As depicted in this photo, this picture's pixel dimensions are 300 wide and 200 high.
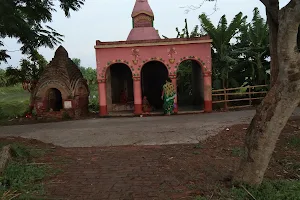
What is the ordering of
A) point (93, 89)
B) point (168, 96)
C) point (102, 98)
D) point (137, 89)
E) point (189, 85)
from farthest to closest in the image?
point (93, 89)
point (189, 85)
point (102, 98)
point (137, 89)
point (168, 96)

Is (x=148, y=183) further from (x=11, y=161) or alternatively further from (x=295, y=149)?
(x=295, y=149)

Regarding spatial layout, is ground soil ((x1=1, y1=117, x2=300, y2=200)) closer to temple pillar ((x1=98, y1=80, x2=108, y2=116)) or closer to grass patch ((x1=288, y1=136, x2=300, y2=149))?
grass patch ((x1=288, y1=136, x2=300, y2=149))

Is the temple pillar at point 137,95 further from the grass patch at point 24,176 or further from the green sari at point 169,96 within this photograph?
the grass patch at point 24,176

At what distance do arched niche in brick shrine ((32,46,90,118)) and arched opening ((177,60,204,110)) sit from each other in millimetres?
5589

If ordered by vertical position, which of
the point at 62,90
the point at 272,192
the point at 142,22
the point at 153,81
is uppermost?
the point at 142,22

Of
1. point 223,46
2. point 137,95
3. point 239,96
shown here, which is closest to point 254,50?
point 223,46

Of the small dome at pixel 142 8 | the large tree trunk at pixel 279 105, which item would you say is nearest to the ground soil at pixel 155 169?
the large tree trunk at pixel 279 105

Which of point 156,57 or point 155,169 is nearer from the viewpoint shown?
point 155,169

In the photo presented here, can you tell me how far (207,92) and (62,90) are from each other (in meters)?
6.98

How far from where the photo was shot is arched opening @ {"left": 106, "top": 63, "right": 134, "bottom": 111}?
16.2 metres

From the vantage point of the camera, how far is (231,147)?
6914mm

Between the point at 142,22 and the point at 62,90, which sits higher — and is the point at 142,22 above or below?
above

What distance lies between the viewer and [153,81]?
18594mm

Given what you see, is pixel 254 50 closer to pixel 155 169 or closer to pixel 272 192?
pixel 155 169
